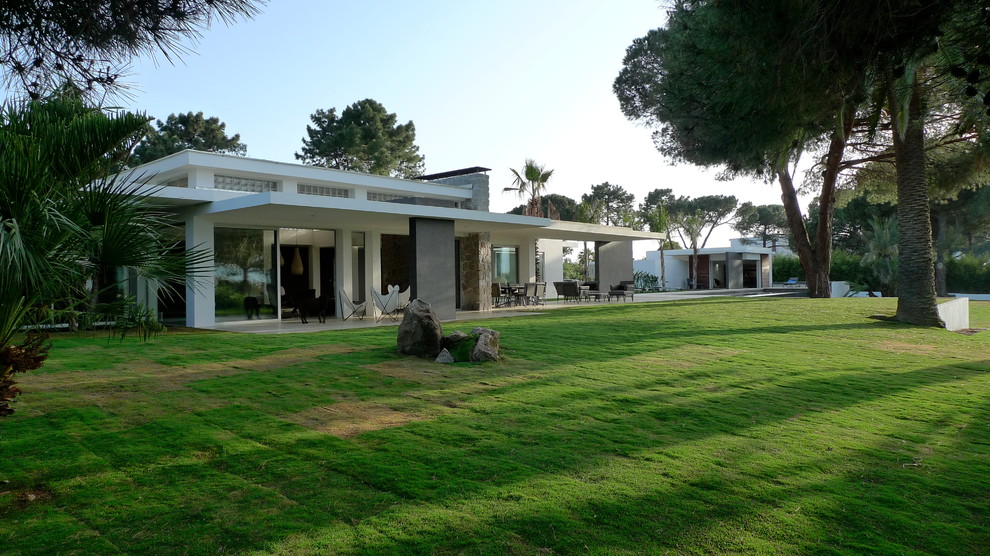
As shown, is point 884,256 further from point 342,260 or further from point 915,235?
Result: point 342,260

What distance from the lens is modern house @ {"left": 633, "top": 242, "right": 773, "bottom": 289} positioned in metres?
43.4

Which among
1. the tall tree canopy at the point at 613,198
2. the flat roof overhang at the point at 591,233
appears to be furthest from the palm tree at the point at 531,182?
the tall tree canopy at the point at 613,198

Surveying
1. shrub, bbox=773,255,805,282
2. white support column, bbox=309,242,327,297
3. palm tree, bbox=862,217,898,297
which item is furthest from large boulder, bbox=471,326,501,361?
shrub, bbox=773,255,805,282

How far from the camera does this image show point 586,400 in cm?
656

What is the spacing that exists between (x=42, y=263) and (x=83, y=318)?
39.1 inches

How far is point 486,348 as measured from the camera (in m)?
8.59

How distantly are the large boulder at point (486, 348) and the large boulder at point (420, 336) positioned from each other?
60cm

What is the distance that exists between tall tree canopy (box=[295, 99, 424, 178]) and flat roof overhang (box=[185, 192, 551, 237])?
24.7 meters

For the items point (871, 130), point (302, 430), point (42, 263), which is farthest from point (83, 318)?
point (871, 130)

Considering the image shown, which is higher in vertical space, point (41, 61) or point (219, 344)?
point (41, 61)

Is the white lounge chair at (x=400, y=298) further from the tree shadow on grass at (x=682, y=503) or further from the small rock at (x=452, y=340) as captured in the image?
the tree shadow on grass at (x=682, y=503)

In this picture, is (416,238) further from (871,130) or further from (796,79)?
(796,79)

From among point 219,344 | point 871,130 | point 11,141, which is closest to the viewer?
point 11,141

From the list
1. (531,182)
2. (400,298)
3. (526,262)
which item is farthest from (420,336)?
(531,182)
